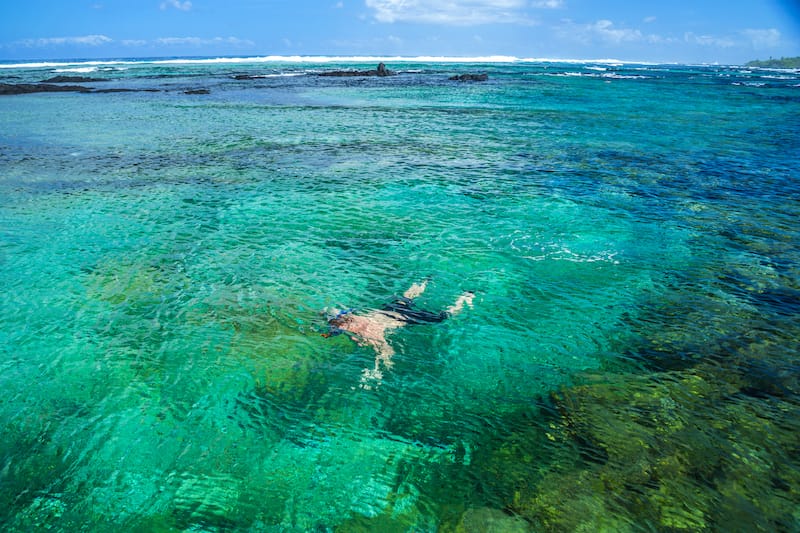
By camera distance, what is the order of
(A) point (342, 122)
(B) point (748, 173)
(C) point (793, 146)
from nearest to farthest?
(B) point (748, 173) < (C) point (793, 146) < (A) point (342, 122)

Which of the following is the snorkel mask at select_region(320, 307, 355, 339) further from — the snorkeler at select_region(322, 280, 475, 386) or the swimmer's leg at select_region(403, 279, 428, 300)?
the swimmer's leg at select_region(403, 279, 428, 300)

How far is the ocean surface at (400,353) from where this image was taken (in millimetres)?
5156

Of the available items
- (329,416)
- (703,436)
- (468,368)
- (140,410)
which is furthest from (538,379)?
(140,410)

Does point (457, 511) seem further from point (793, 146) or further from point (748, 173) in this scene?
point (793, 146)

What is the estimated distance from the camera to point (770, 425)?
19.6 feet

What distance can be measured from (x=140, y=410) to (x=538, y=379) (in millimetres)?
5967

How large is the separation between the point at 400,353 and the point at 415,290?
7.41 feet

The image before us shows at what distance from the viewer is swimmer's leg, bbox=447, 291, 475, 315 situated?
9.05 metres

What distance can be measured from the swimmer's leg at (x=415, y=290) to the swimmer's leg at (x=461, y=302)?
31.8 inches

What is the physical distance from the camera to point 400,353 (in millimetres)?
7707

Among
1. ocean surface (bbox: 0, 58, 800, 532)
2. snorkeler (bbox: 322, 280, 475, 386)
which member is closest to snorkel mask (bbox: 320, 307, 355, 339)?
snorkeler (bbox: 322, 280, 475, 386)

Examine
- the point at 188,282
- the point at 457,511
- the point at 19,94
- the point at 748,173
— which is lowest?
the point at 457,511

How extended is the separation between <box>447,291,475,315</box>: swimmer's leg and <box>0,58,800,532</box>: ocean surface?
0.13 metres

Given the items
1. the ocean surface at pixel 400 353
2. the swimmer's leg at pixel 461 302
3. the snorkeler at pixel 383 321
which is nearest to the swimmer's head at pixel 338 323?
the snorkeler at pixel 383 321
